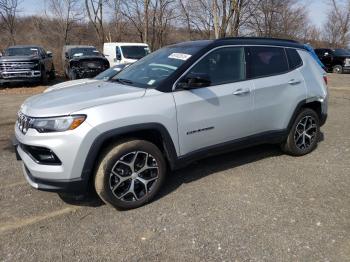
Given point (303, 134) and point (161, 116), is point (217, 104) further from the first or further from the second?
point (303, 134)

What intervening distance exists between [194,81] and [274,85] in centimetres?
132

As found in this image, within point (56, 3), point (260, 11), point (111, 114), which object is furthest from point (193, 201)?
point (56, 3)

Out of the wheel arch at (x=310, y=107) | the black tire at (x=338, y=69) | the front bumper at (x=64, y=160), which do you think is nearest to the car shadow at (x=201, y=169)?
the front bumper at (x=64, y=160)

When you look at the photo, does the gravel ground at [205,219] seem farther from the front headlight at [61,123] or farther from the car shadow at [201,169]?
the front headlight at [61,123]

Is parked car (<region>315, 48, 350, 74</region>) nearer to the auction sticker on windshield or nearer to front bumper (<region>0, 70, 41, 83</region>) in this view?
front bumper (<region>0, 70, 41, 83</region>)

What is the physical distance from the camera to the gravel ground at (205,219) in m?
3.10

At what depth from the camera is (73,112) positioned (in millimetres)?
3402

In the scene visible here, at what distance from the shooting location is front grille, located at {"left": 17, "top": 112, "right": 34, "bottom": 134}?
3539 millimetres

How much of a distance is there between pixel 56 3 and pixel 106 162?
34805mm

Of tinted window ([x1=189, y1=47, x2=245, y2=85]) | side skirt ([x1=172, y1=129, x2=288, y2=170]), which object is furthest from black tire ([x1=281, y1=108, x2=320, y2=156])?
tinted window ([x1=189, y1=47, x2=245, y2=85])

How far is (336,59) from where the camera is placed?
76.9ft

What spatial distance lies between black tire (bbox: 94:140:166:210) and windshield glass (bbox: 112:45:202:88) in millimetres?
748

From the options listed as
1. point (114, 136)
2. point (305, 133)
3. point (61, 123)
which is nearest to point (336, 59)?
point (305, 133)

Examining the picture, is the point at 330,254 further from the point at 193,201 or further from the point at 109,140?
the point at 109,140
